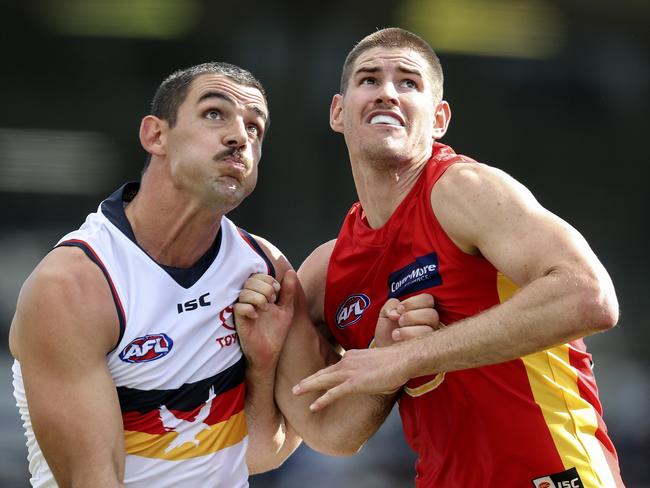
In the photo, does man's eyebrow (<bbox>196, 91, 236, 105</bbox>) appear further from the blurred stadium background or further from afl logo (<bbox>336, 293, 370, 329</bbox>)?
the blurred stadium background

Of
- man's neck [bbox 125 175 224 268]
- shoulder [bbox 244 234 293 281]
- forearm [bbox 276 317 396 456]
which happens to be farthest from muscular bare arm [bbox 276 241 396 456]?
man's neck [bbox 125 175 224 268]

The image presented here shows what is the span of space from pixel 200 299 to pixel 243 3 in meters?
5.36

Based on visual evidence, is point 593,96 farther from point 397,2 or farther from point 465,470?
point 465,470

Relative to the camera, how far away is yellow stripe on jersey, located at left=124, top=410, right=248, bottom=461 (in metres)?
3.80

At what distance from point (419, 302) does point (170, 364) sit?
946 mm

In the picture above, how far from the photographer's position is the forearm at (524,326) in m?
3.36

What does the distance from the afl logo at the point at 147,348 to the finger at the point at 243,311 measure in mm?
326

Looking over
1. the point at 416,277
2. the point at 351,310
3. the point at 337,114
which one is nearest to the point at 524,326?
the point at 416,277

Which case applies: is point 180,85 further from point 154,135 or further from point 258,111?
point 258,111

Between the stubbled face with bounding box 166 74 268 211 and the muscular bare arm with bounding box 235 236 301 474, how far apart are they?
18.1 inches

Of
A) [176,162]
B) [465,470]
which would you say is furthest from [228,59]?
[465,470]

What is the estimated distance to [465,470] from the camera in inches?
154

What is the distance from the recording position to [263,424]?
433 cm

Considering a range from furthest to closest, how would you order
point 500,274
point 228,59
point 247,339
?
1. point 228,59
2. point 247,339
3. point 500,274
